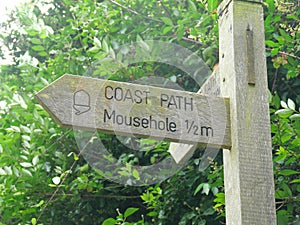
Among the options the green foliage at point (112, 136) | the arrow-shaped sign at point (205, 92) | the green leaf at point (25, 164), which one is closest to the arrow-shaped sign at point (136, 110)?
the arrow-shaped sign at point (205, 92)

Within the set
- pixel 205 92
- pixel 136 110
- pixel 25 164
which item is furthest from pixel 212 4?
pixel 25 164

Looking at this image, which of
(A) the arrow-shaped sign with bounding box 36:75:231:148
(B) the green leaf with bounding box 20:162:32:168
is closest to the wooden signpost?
(A) the arrow-shaped sign with bounding box 36:75:231:148

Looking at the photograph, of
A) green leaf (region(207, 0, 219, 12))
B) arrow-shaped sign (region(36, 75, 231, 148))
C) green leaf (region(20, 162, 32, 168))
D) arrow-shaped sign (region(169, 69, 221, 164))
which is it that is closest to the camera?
arrow-shaped sign (region(36, 75, 231, 148))

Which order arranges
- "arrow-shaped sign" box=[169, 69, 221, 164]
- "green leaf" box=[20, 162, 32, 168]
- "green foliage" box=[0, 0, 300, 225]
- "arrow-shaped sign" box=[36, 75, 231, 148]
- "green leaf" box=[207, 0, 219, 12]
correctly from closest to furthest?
"arrow-shaped sign" box=[36, 75, 231, 148]
"arrow-shaped sign" box=[169, 69, 221, 164]
"green leaf" box=[207, 0, 219, 12]
"green foliage" box=[0, 0, 300, 225]
"green leaf" box=[20, 162, 32, 168]

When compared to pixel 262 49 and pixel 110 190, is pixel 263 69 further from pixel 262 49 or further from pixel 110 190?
pixel 110 190

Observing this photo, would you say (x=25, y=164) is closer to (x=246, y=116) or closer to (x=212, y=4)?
(x=212, y=4)

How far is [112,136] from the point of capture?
10.4 ft

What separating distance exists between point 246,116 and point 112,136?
1586 millimetres

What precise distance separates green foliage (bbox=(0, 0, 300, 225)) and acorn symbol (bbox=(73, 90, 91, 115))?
1.01m

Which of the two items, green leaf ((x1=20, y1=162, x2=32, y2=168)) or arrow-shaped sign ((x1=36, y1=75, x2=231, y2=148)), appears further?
green leaf ((x1=20, y1=162, x2=32, y2=168))

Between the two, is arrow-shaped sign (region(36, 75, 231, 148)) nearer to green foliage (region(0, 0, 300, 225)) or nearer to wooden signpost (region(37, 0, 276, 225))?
wooden signpost (region(37, 0, 276, 225))

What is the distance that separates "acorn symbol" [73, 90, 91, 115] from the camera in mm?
1524

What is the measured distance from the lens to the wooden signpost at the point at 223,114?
5.04 feet

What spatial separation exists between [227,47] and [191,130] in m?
0.29
